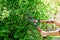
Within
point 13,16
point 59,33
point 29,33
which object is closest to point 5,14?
point 13,16

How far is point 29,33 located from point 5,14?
26.6 inches

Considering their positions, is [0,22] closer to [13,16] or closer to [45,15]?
[13,16]

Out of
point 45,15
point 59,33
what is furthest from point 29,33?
point 59,33

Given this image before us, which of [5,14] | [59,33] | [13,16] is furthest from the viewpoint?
[13,16]

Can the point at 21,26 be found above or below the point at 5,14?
below

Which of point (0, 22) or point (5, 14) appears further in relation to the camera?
point (0, 22)

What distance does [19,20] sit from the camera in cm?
399

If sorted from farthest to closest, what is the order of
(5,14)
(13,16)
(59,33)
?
1. (13,16)
2. (5,14)
3. (59,33)

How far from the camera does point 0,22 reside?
3.95 m

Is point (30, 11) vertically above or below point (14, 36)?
above

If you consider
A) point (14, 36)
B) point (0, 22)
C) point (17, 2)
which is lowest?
point (14, 36)

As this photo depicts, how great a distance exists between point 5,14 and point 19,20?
443 millimetres

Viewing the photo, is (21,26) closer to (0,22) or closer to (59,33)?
(0,22)

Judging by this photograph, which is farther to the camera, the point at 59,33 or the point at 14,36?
the point at 14,36
